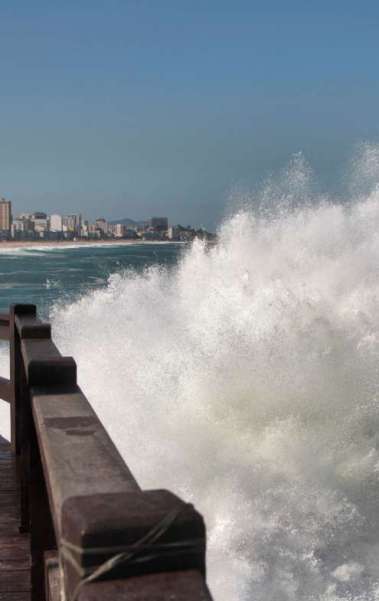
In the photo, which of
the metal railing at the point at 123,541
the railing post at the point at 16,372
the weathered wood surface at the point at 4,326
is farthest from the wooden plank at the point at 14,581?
the metal railing at the point at 123,541

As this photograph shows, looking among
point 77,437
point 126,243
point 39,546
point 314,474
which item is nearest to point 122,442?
point 314,474

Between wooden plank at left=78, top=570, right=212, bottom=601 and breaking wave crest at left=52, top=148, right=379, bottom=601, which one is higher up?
wooden plank at left=78, top=570, right=212, bottom=601

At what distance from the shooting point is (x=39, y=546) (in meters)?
2.17

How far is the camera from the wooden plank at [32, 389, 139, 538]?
118 centimetres

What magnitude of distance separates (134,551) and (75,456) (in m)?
0.45

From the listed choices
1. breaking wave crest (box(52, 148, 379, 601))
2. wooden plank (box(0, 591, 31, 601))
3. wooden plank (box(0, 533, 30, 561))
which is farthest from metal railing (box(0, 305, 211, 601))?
breaking wave crest (box(52, 148, 379, 601))

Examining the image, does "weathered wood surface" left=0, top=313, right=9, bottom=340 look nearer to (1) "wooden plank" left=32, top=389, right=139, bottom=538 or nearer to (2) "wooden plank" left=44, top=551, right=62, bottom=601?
(1) "wooden plank" left=32, top=389, right=139, bottom=538

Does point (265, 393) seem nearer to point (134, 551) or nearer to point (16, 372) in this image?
point (16, 372)

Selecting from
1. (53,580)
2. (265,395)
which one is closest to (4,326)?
(53,580)

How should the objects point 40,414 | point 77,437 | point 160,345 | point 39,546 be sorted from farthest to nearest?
point 160,345 → point 39,546 → point 40,414 → point 77,437

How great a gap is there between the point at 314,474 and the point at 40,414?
21.1 feet

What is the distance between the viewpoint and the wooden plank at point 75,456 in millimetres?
1176

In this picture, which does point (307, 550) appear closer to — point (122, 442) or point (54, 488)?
point (122, 442)

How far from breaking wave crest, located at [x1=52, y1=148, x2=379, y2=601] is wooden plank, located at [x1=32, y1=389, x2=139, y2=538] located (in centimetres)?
469
